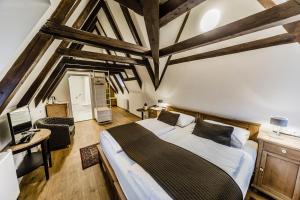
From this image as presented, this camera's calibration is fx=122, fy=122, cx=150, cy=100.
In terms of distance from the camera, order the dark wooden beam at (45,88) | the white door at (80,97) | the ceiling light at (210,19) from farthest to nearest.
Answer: the white door at (80,97) < the dark wooden beam at (45,88) < the ceiling light at (210,19)

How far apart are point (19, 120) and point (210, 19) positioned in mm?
3990

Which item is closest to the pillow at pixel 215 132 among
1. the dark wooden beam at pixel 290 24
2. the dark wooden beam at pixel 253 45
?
the dark wooden beam at pixel 253 45

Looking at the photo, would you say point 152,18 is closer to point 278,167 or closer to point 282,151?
point 282,151

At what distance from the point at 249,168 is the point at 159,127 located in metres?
1.69

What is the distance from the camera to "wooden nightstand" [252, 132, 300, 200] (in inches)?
61.2

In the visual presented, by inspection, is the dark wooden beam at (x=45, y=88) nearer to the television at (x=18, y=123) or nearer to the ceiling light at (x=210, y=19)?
the television at (x=18, y=123)

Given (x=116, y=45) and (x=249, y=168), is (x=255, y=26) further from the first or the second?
(x=116, y=45)

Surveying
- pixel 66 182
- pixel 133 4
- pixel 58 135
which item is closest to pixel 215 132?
pixel 133 4

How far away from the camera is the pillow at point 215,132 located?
209 centimetres

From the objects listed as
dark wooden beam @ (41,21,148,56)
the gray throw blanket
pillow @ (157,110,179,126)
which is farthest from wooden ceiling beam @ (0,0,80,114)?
pillow @ (157,110,179,126)

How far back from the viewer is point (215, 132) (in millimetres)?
2213

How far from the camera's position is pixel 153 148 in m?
1.98

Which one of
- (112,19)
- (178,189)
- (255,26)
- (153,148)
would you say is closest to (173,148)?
(153,148)

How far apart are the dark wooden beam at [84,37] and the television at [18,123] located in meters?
1.41
